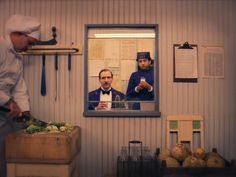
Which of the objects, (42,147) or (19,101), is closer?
(42,147)

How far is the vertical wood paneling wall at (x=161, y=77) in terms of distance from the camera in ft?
10.1

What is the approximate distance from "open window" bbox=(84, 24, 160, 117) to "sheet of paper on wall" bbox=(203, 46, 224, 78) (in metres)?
0.51

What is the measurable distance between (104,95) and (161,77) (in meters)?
0.60

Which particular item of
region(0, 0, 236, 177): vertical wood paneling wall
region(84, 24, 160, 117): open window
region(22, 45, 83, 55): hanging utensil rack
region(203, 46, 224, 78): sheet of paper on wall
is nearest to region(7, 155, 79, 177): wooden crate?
region(0, 0, 236, 177): vertical wood paneling wall

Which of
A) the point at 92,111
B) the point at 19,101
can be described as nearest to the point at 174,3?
the point at 92,111

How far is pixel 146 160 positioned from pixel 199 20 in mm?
1469

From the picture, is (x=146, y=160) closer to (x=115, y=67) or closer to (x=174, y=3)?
(x=115, y=67)

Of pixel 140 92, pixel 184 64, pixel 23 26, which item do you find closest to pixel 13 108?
pixel 23 26

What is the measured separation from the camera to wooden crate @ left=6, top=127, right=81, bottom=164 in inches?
93.6

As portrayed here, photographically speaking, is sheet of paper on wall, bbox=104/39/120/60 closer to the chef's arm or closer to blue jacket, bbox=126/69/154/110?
blue jacket, bbox=126/69/154/110

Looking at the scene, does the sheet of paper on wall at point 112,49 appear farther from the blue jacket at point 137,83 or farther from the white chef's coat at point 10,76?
the white chef's coat at point 10,76

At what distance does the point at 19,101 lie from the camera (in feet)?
9.13

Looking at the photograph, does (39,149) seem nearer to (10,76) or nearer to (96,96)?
(10,76)

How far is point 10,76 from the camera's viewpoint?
2.67 metres
